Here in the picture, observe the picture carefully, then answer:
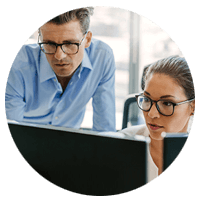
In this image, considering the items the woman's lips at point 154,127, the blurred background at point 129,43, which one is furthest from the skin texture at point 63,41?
the woman's lips at point 154,127

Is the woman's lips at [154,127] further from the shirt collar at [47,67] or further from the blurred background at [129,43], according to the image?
the shirt collar at [47,67]

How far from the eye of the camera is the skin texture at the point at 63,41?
1.60 metres

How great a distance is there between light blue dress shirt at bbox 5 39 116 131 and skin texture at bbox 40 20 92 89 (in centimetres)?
3

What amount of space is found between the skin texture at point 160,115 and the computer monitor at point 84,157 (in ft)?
0.30

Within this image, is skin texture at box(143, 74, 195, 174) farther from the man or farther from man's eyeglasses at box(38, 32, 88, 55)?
man's eyeglasses at box(38, 32, 88, 55)

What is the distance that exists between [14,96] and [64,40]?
559mm

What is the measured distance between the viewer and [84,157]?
163 centimetres

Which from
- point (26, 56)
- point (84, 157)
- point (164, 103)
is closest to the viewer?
point (164, 103)

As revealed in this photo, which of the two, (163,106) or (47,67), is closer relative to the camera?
(163,106)

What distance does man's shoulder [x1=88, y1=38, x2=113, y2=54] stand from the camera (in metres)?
1.64

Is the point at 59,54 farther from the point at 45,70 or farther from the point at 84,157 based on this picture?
the point at 84,157

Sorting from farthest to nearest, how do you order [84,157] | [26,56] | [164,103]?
[26,56], [84,157], [164,103]

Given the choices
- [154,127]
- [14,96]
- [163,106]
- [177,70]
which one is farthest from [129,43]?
[14,96]

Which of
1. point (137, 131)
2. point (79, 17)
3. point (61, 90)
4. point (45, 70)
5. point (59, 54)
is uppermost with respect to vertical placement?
point (79, 17)
